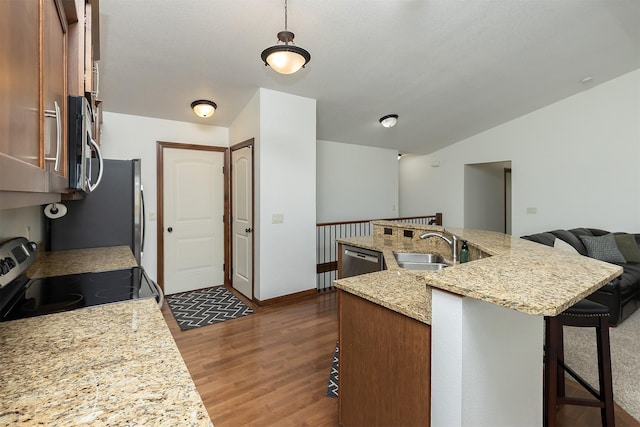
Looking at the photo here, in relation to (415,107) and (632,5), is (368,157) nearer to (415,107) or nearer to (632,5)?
(415,107)

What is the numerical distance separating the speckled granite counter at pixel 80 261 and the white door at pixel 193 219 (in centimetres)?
153

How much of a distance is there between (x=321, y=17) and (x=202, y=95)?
5.74 ft

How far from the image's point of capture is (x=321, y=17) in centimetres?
258

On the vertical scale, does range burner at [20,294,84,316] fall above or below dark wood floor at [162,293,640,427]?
above

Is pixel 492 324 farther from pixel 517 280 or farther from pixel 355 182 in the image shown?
pixel 355 182

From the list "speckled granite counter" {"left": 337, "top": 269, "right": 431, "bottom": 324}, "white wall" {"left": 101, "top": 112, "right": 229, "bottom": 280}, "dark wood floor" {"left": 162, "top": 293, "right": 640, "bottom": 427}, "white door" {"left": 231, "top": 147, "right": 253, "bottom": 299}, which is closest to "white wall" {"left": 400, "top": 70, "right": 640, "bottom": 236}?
"dark wood floor" {"left": 162, "top": 293, "right": 640, "bottom": 427}

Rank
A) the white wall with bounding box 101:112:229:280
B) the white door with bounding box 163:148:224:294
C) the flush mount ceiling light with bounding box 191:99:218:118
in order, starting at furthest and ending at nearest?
the white door with bounding box 163:148:224:294, the white wall with bounding box 101:112:229:280, the flush mount ceiling light with bounding box 191:99:218:118

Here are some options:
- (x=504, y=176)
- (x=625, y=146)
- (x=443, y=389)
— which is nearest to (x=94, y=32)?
(x=443, y=389)

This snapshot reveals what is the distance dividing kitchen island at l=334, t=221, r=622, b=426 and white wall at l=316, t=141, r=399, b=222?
4364mm

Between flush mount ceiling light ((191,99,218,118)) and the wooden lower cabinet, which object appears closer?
the wooden lower cabinet

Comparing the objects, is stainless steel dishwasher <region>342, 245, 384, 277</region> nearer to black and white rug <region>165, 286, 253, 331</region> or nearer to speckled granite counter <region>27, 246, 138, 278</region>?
black and white rug <region>165, 286, 253, 331</region>

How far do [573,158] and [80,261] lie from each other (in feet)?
21.9

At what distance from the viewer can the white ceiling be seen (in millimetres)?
2508

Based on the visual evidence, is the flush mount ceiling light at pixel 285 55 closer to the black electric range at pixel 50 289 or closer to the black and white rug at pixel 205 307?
the black electric range at pixel 50 289
